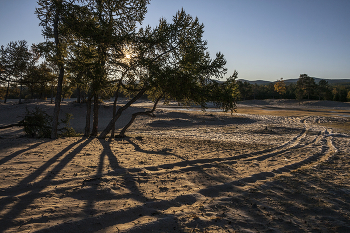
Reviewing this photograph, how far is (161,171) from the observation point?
689 centimetres

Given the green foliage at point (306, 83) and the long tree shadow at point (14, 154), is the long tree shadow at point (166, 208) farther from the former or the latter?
the green foliage at point (306, 83)

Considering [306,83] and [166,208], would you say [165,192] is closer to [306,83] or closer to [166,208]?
[166,208]

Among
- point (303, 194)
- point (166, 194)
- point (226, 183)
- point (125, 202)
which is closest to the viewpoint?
point (125, 202)

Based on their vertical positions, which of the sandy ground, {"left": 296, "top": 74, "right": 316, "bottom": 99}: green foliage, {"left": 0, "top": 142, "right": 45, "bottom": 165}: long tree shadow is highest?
{"left": 296, "top": 74, "right": 316, "bottom": 99}: green foliage

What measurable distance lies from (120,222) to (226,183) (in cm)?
334

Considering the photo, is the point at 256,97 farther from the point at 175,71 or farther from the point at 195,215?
the point at 195,215

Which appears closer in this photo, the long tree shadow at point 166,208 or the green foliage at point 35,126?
the long tree shadow at point 166,208

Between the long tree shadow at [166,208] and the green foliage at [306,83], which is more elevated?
the green foliage at [306,83]

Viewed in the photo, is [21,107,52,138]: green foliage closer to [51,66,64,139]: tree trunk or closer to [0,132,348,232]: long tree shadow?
[51,66,64,139]: tree trunk

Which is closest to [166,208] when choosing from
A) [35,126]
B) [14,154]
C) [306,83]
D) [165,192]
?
[165,192]

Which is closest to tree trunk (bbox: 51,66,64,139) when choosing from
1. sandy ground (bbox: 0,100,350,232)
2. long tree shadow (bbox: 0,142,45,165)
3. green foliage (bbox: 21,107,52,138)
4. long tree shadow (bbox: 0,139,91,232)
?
green foliage (bbox: 21,107,52,138)

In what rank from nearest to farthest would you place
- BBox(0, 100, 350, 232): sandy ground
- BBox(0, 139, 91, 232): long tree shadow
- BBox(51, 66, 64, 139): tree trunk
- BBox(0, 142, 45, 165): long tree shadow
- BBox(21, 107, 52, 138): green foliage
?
BBox(0, 139, 91, 232): long tree shadow < BBox(0, 100, 350, 232): sandy ground < BBox(0, 142, 45, 165): long tree shadow < BBox(51, 66, 64, 139): tree trunk < BBox(21, 107, 52, 138): green foliage

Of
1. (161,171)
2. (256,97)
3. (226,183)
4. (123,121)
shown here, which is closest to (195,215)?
(226,183)

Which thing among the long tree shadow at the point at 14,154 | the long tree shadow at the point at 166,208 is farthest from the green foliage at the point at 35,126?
the long tree shadow at the point at 166,208
